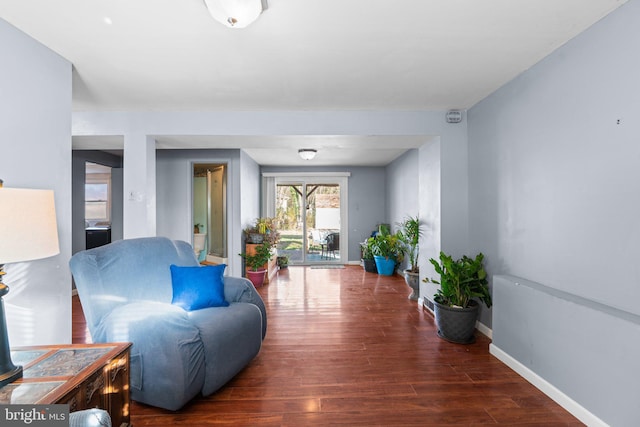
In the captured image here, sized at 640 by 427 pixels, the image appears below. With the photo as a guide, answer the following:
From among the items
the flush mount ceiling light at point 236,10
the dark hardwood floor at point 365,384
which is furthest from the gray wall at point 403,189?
the flush mount ceiling light at point 236,10

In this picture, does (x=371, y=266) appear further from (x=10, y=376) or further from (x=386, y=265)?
(x=10, y=376)

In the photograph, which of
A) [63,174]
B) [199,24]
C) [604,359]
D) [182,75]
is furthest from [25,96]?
[604,359]

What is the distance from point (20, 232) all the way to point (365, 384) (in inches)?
86.2

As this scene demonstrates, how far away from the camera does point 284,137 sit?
337cm

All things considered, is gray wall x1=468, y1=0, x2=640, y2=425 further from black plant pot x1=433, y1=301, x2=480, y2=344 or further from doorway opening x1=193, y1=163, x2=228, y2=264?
doorway opening x1=193, y1=163, x2=228, y2=264

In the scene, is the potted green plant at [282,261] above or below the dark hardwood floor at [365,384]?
above

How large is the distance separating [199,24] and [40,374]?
6.58ft

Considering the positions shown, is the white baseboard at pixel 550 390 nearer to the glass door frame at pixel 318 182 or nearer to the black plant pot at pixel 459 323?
the black plant pot at pixel 459 323

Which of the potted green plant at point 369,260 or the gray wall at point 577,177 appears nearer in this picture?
the gray wall at point 577,177

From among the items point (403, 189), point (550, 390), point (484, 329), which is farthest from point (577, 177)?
point (403, 189)

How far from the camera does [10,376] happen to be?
48.0 inches

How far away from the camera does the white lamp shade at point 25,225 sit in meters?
1.15

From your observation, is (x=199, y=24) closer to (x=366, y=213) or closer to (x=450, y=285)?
(x=450, y=285)

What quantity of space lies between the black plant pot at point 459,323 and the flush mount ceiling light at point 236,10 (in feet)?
9.32
